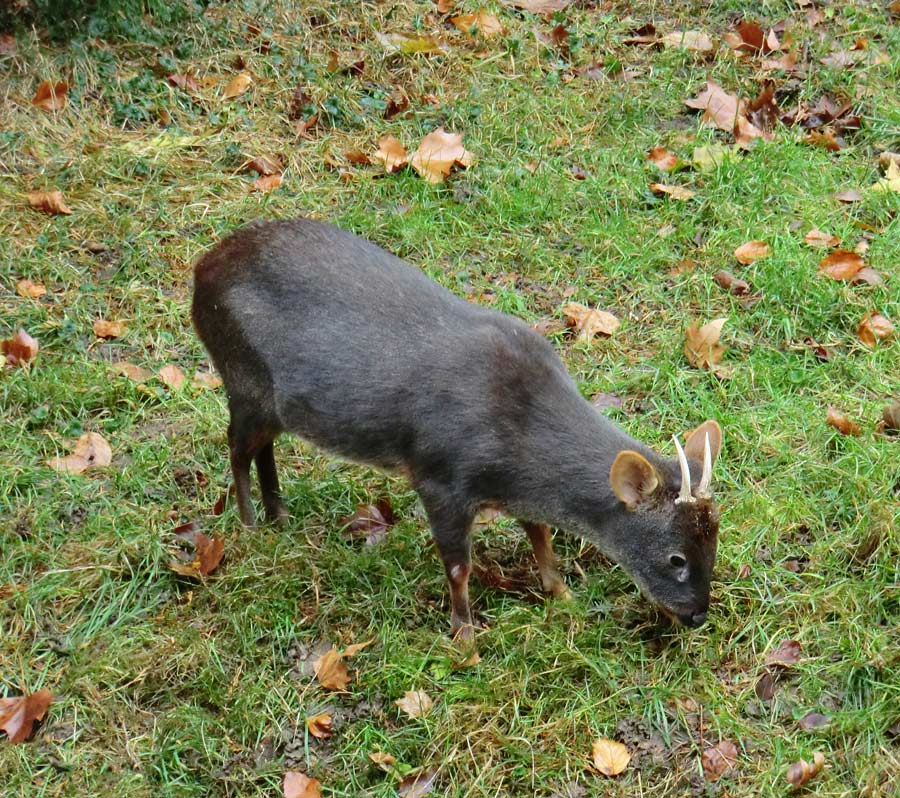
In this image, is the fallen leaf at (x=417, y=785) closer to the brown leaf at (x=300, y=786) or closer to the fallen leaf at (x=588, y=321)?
the brown leaf at (x=300, y=786)

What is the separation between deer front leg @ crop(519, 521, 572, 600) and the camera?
4934mm

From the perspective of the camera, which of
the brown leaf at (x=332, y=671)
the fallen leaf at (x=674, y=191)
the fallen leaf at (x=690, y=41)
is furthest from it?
the fallen leaf at (x=690, y=41)

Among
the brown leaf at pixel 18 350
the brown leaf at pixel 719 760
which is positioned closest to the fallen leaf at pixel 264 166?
the brown leaf at pixel 18 350

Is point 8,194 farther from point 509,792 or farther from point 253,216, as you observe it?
point 509,792

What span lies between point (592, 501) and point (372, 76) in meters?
4.43

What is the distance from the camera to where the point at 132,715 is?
459 centimetres

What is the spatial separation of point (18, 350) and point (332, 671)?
2.70 metres

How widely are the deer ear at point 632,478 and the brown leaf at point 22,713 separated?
2288 mm

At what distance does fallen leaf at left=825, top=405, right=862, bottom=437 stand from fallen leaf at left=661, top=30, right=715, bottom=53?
3525 mm

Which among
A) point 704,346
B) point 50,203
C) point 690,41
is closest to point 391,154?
point 50,203

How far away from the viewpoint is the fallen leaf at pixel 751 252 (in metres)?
6.58

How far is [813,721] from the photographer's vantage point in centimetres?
436

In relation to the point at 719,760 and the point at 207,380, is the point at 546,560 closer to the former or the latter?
the point at 719,760

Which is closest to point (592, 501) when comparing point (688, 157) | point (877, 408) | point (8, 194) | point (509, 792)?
point (509, 792)
